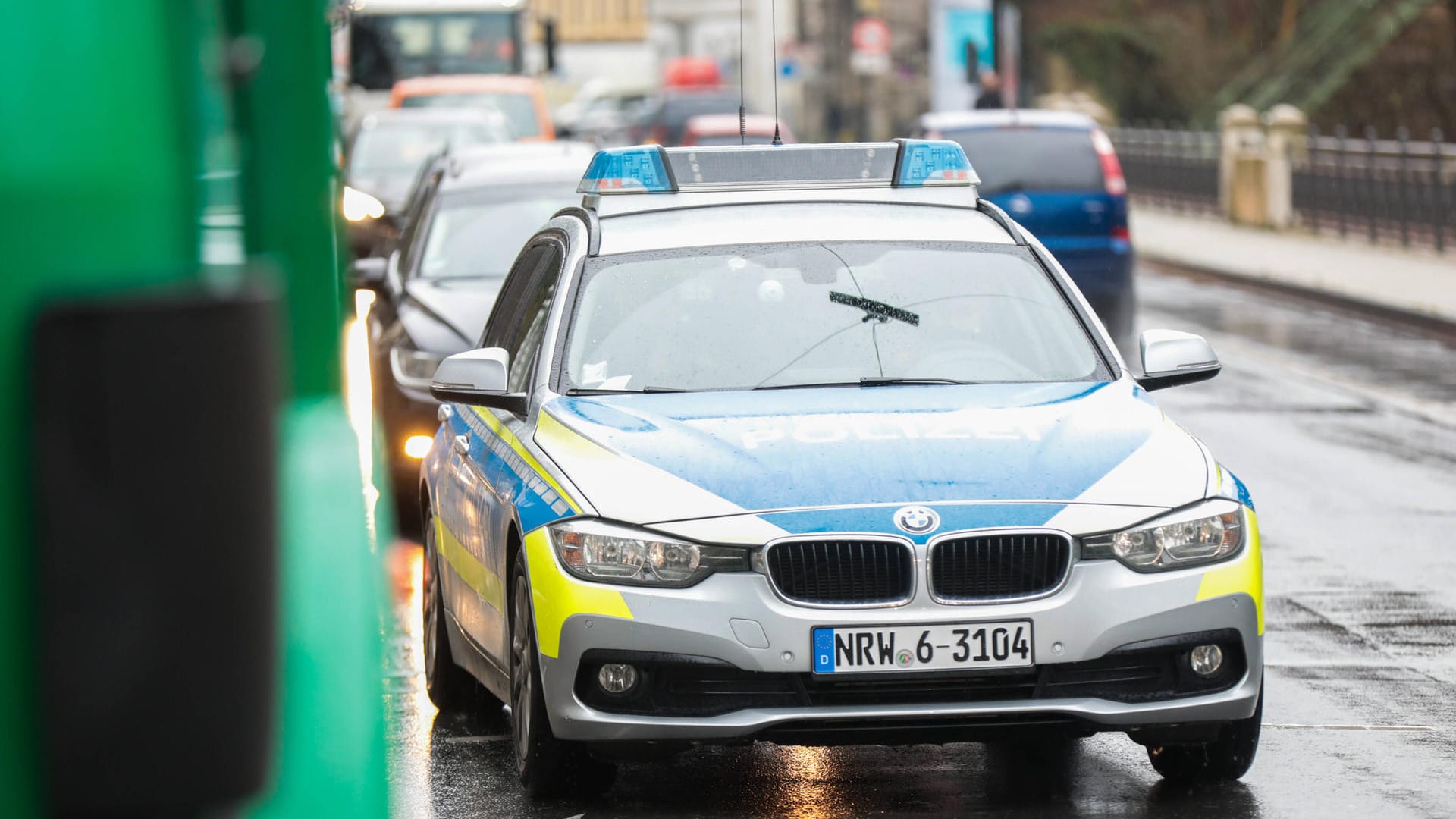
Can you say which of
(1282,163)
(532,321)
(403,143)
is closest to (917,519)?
(532,321)

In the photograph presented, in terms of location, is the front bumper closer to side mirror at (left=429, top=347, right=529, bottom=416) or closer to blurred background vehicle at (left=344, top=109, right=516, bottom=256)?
side mirror at (left=429, top=347, right=529, bottom=416)

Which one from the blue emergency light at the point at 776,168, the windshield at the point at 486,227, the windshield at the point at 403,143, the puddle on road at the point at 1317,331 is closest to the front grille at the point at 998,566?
the blue emergency light at the point at 776,168

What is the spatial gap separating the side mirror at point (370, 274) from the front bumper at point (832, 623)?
22.6ft

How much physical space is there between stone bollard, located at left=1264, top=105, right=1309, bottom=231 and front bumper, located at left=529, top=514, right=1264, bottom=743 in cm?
2684

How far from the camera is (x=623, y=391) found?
669cm

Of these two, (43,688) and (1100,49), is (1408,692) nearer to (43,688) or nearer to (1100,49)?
(43,688)

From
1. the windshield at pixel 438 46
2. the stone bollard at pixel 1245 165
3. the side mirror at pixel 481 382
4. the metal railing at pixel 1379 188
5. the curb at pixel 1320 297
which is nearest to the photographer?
the side mirror at pixel 481 382

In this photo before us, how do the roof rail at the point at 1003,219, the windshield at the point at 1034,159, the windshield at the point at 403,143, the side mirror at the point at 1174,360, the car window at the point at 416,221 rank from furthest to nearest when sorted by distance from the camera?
the windshield at the point at 403,143
the windshield at the point at 1034,159
the car window at the point at 416,221
the roof rail at the point at 1003,219
the side mirror at the point at 1174,360

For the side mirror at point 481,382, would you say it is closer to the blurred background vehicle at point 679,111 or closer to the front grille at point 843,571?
the front grille at point 843,571

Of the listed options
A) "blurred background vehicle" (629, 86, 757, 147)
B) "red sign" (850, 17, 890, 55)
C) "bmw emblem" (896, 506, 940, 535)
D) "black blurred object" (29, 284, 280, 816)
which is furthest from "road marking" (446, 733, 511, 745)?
"red sign" (850, 17, 890, 55)

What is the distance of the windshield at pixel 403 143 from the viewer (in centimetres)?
2245

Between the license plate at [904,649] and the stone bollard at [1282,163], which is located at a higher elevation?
the license plate at [904,649]

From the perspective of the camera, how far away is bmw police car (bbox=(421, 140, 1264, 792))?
571 cm

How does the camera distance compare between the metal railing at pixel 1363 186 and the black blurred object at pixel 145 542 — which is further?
the metal railing at pixel 1363 186
